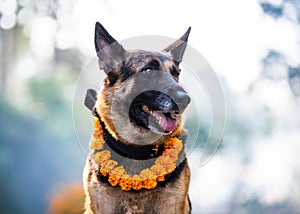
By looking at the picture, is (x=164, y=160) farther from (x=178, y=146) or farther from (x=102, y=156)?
(x=102, y=156)

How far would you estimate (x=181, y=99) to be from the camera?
3721 millimetres

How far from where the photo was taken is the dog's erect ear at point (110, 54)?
402cm

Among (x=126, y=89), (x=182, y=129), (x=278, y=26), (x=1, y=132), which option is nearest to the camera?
(x=126, y=89)

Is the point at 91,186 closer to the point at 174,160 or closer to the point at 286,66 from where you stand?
the point at 174,160

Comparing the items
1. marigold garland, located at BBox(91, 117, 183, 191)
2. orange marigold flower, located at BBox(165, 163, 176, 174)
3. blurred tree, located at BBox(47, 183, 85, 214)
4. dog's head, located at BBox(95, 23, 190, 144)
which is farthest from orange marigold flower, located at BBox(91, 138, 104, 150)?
blurred tree, located at BBox(47, 183, 85, 214)

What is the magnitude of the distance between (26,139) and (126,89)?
6.71 feet

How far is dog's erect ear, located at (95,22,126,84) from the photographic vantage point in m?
4.02

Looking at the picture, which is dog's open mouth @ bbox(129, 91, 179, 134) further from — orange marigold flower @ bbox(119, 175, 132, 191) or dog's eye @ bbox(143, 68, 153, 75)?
orange marigold flower @ bbox(119, 175, 132, 191)

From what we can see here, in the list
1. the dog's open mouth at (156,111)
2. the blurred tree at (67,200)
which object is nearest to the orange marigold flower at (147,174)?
the dog's open mouth at (156,111)

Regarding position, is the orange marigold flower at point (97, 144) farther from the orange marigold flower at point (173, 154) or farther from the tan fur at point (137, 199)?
the orange marigold flower at point (173, 154)

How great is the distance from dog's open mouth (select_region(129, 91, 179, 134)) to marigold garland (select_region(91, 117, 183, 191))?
0.20 m

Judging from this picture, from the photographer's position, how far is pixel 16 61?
5.81 meters

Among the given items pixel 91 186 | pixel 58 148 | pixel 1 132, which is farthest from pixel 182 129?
pixel 1 132

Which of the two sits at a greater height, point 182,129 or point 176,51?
point 176,51
